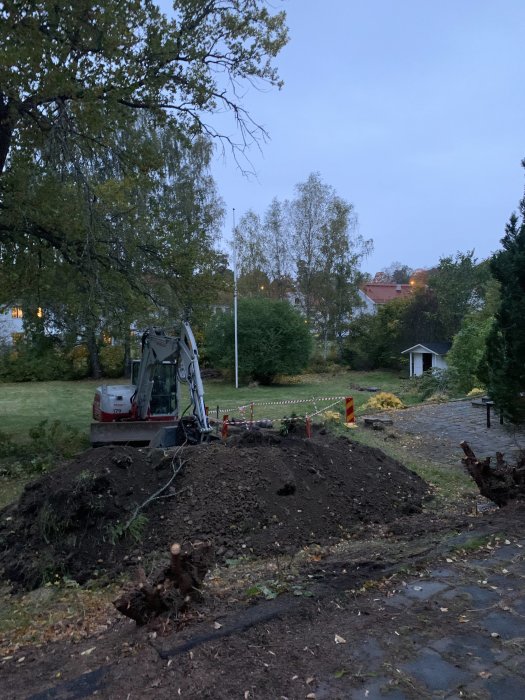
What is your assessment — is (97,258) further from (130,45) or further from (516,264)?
(516,264)

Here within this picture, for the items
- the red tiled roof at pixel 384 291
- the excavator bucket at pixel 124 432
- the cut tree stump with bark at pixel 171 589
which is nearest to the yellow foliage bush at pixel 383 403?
the excavator bucket at pixel 124 432

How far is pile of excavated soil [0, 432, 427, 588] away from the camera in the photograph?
20.2 feet

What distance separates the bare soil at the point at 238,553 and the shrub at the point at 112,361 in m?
31.9

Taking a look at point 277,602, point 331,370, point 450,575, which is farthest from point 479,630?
point 331,370

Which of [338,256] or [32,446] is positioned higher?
[338,256]

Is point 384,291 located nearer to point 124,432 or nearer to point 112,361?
point 112,361

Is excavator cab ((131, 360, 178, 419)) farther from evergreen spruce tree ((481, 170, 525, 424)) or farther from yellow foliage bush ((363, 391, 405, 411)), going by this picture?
yellow foliage bush ((363, 391, 405, 411))

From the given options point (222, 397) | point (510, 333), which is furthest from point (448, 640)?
point (222, 397)

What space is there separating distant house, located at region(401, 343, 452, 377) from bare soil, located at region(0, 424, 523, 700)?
30869 mm

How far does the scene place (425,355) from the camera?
40406 mm

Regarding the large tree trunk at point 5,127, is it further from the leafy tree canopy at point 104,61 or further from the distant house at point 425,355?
the distant house at point 425,355

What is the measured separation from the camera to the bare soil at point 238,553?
326 cm

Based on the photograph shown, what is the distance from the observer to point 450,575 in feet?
14.6

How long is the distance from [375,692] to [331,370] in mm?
42288
